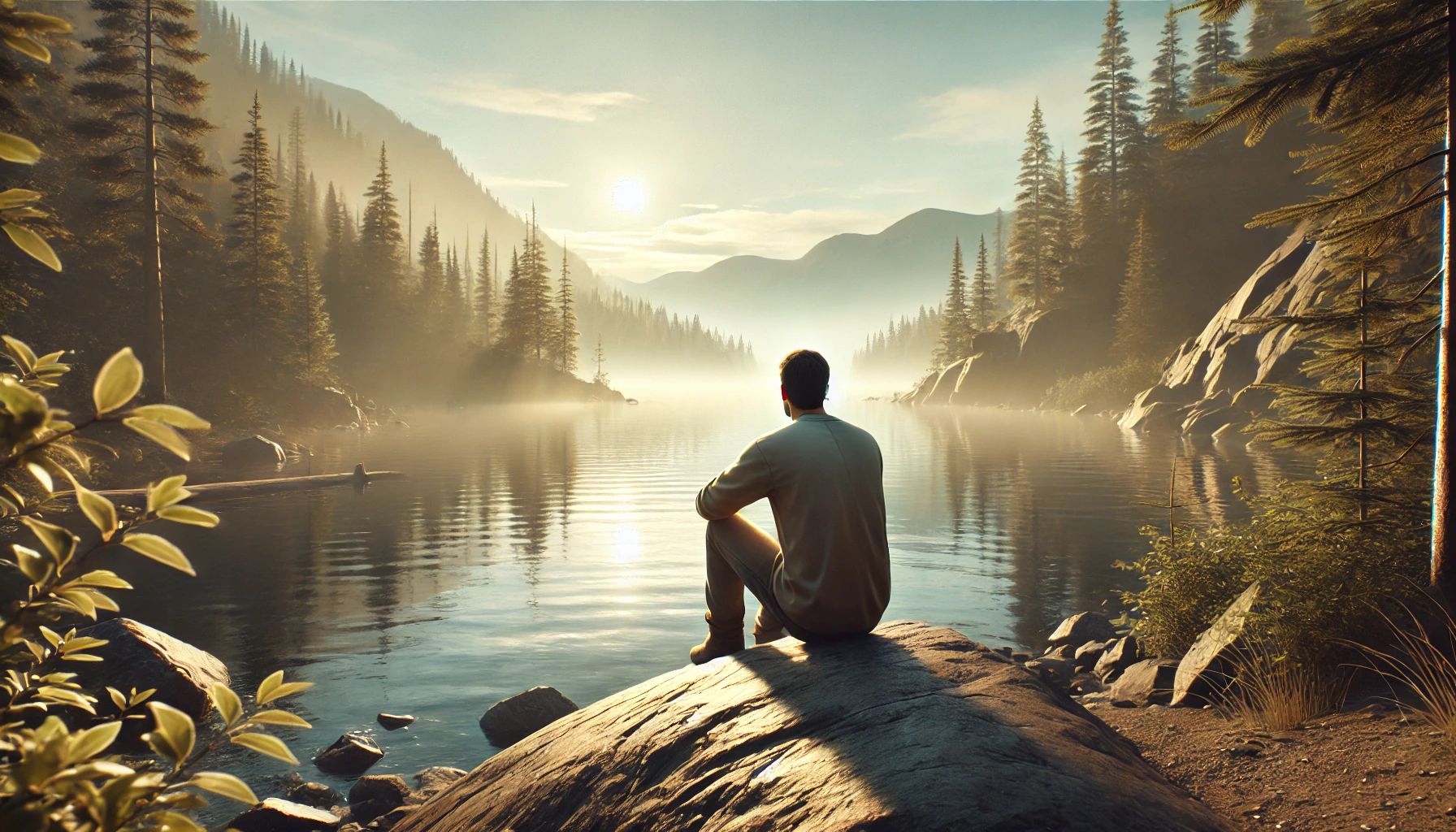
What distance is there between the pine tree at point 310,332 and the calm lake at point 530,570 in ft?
71.8

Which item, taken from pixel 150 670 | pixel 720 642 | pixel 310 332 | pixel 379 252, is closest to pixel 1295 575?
pixel 720 642

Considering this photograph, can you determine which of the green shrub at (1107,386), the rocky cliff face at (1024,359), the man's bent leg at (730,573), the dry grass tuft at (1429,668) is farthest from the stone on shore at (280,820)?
the rocky cliff face at (1024,359)

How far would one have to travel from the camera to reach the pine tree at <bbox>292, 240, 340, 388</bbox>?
4822 centimetres

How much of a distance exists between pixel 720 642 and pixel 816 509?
135 cm

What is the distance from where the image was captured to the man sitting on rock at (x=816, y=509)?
14.0 ft

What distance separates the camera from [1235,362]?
124ft

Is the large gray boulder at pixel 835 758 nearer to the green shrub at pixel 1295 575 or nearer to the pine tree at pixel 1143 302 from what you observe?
the green shrub at pixel 1295 575

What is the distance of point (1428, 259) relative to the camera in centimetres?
1944

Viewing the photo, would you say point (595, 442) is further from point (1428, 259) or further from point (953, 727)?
point (953, 727)

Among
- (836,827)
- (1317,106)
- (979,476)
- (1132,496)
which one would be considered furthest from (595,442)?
(836,827)

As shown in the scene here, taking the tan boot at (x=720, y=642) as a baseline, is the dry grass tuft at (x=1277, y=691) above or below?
below

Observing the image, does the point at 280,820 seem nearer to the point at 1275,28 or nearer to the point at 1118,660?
the point at 1118,660

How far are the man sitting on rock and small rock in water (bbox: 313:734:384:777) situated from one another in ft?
15.6

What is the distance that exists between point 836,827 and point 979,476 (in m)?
24.2
